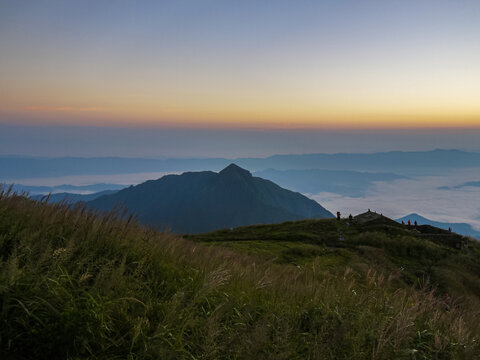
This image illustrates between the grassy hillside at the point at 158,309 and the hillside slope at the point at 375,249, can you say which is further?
the hillside slope at the point at 375,249

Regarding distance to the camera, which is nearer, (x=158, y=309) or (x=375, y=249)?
(x=158, y=309)

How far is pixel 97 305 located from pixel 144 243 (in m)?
2.24

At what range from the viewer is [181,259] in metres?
5.55

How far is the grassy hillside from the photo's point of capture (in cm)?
318

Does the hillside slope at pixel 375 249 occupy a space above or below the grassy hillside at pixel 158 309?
below

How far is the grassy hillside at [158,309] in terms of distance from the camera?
3184 millimetres

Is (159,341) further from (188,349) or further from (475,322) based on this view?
(475,322)

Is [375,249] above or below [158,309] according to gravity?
below

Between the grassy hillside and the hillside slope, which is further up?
the grassy hillside

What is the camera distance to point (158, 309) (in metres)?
3.90

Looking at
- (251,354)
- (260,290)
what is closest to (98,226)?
(260,290)

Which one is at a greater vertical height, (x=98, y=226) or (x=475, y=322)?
(x=98, y=226)

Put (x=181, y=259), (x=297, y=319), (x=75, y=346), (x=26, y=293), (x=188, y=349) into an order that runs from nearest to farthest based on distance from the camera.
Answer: (x=75, y=346)
(x=26, y=293)
(x=188, y=349)
(x=297, y=319)
(x=181, y=259)

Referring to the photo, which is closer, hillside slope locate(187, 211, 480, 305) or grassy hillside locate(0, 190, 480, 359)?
grassy hillside locate(0, 190, 480, 359)
